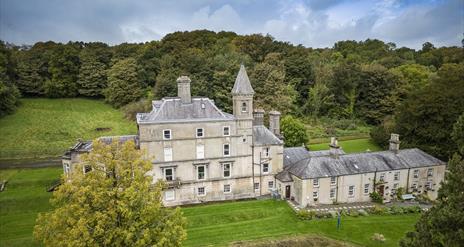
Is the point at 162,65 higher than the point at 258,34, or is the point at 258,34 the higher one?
the point at 258,34

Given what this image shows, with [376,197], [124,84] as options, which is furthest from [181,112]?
[124,84]

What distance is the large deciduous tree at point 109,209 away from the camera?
1463cm

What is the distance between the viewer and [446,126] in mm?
43406

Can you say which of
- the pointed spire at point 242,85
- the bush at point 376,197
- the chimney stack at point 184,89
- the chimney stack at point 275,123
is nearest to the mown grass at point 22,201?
the chimney stack at point 184,89

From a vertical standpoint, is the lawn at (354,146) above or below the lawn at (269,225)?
above

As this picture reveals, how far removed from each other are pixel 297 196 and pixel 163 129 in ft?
48.9

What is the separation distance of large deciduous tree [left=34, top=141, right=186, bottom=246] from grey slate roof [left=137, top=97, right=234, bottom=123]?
1521cm

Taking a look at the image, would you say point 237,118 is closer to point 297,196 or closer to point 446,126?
point 297,196

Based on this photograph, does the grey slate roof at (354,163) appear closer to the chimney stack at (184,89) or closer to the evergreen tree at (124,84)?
the chimney stack at (184,89)

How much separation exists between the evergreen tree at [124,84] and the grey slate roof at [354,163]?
137 feet

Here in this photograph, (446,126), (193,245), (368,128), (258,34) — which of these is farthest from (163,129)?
(258,34)

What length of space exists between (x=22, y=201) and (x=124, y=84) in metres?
38.0

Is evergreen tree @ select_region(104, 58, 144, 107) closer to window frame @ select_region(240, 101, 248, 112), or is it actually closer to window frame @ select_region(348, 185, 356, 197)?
window frame @ select_region(240, 101, 248, 112)

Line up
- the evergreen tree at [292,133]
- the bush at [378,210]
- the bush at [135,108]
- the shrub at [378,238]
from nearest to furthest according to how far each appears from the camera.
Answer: the shrub at [378,238] → the bush at [378,210] → the evergreen tree at [292,133] → the bush at [135,108]
